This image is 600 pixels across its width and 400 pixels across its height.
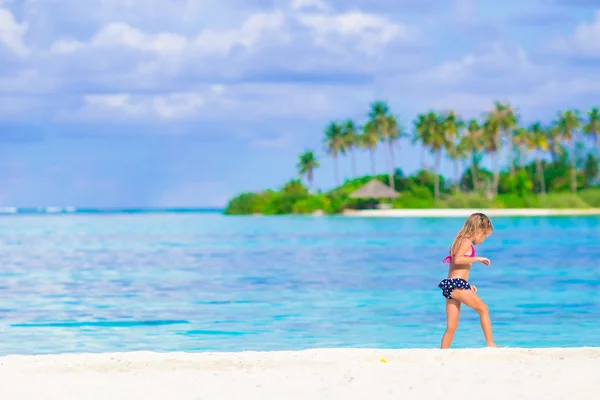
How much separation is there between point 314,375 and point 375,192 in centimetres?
13210

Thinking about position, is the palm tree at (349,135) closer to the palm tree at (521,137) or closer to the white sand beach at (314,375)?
the palm tree at (521,137)

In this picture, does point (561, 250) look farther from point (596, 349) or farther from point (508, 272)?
point (596, 349)

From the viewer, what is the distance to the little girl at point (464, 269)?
11.2 metres

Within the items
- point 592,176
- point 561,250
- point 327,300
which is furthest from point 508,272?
point 592,176

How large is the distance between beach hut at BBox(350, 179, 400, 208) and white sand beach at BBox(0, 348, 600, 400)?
130 m

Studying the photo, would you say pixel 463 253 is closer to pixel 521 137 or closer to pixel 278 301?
pixel 278 301

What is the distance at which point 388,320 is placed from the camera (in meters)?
20.3

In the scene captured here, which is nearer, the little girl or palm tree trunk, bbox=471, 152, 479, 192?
the little girl

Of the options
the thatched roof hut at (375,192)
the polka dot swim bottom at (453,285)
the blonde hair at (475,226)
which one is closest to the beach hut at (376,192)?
the thatched roof hut at (375,192)

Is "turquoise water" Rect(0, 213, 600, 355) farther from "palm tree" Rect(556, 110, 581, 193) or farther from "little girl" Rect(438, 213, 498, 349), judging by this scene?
"palm tree" Rect(556, 110, 581, 193)

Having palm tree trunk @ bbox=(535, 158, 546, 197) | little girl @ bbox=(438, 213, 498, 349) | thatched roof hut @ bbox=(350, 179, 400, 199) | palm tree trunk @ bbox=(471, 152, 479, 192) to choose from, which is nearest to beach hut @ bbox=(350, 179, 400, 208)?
thatched roof hut @ bbox=(350, 179, 400, 199)

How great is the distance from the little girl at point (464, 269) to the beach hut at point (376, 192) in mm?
128941

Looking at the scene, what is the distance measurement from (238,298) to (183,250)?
27.1m

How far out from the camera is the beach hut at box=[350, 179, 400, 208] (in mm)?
141000
